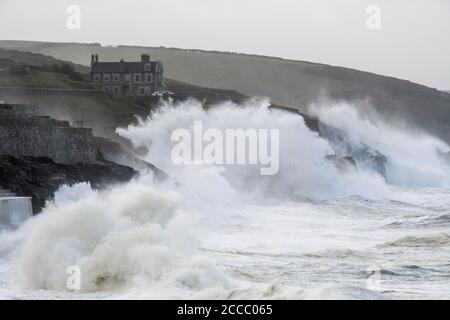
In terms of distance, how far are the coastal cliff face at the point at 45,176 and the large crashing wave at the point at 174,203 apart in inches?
19.4

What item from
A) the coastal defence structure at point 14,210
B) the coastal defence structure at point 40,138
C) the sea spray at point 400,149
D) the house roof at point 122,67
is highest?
the house roof at point 122,67

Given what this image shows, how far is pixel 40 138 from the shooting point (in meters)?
29.7

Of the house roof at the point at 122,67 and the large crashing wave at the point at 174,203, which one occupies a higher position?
the house roof at the point at 122,67

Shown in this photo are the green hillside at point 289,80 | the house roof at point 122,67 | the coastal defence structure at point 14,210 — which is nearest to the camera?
the coastal defence structure at point 14,210

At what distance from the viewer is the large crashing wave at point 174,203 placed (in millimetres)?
Answer: 14961

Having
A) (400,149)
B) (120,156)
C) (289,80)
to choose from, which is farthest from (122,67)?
(289,80)

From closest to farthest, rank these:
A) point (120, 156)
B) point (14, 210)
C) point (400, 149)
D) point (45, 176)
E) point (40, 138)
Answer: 1. point (14, 210)
2. point (45, 176)
3. point (40, 138)
4. point (120, 156)
5. point (400, 149)

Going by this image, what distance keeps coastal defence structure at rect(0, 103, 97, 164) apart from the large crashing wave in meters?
1.95

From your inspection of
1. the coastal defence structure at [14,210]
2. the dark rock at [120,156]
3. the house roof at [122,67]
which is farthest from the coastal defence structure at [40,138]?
the house roof at [122,67]

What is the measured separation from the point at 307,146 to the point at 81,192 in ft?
69.7

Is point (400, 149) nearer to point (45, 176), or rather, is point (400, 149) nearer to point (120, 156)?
point (120, 156)

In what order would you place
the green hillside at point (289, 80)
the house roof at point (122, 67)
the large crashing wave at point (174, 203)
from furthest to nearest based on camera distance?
the green hillside at point (289, 80), the house roof at point (122, 67), the large crashing wave at point (174, 203)

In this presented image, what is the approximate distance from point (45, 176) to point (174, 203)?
16.9 feet

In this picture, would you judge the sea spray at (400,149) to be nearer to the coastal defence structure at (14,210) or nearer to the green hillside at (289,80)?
the green hillside at (289,80)
